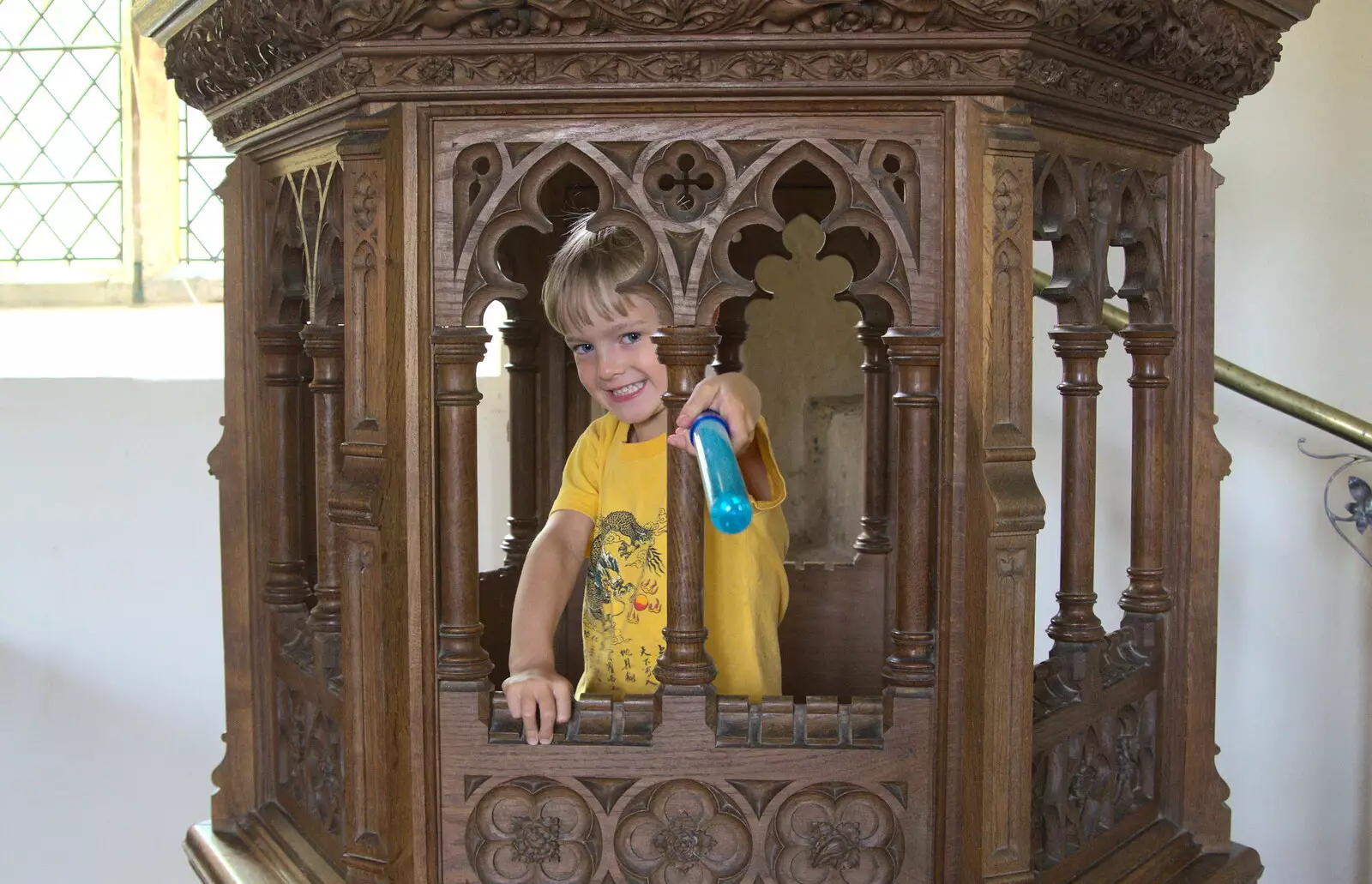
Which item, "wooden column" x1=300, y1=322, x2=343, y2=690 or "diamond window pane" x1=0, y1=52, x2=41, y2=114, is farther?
"diamond window pane" x1=0, y1=52, x2=41, y2=114

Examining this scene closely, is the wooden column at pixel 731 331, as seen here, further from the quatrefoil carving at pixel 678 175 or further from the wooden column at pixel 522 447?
the quatrefoil carving at pixel 678 175

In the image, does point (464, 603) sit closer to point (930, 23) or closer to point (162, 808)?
point (930, 23)

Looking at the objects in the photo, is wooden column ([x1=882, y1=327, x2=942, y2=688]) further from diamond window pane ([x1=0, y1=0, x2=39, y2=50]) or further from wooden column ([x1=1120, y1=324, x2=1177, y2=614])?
diamond window pane ([x1=0, y1=0, x2=39, y2=50])

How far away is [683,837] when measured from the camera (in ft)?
4.77

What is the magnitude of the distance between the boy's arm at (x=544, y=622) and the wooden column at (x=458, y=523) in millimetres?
56

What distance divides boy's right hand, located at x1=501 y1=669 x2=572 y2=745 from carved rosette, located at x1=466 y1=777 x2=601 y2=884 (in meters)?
0.05

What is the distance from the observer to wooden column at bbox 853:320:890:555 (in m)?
2.49

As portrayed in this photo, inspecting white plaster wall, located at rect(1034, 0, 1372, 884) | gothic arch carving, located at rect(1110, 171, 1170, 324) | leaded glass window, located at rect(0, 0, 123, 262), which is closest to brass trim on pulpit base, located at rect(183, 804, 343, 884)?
gothic arch carving, located at rect(1110, 171, 1170, 324)

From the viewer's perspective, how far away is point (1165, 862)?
176 centimetres

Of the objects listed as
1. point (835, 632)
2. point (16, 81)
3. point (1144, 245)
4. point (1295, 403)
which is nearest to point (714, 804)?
point (1144, 245)

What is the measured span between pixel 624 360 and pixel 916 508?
1.88 feet

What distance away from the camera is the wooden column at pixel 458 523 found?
1459 millimetres

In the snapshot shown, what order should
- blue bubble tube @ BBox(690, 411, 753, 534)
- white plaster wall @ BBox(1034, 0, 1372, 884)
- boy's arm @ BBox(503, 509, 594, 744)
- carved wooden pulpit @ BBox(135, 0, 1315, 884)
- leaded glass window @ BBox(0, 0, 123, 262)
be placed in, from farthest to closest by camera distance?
leaded glass window @ BBox(0, 0, 123, 262) < white plaster wall @ BBox(1034, 0, 1372, 884) < boy's arm @ BBox(503, 509, 594, 744) < carved wooden pulpit @ BBox(135, 0, 1315, 884) < blue bubble tube @ BBox(690, 411, 753, 534)

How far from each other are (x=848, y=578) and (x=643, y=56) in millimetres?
1312
